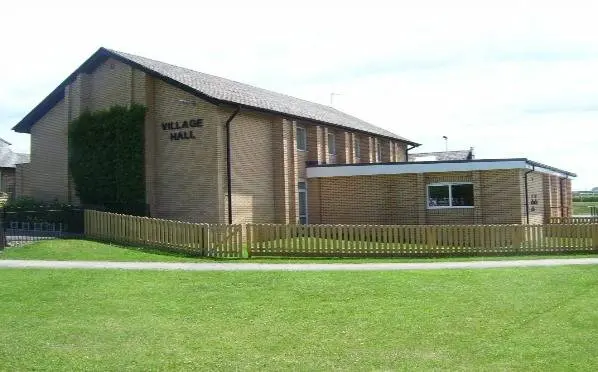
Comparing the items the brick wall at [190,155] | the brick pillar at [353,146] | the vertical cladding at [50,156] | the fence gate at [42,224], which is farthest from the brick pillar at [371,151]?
the fence gate at [42,224]

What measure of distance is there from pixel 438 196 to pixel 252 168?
8095 mm

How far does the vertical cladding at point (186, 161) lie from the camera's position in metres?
21.5

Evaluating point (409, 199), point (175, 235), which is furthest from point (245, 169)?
point (409, 199)

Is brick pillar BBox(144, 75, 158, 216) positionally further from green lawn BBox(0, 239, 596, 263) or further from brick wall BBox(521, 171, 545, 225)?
brick wall BBox(521, 171, 545, 225)

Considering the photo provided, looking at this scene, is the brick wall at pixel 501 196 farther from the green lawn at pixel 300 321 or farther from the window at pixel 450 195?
the green lawn at pixel 300 321

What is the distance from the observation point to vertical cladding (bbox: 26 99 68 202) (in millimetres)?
25844

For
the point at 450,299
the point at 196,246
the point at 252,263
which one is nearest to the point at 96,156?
the point at 196,246

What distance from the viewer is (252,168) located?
23.2 m

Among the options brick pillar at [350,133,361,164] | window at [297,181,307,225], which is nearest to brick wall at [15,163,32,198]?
window at [297,181,307,225]

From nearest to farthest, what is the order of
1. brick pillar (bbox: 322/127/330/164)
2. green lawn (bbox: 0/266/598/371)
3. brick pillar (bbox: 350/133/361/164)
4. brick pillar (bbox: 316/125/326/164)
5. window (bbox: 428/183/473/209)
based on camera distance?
green lawn (bbox: 0/266/598/371) → window (bbox: 428/183/473/209) → brick pillar (bbox: 316/125/326/164) → brick pillar (bbox: 322/127/330/164) → brick pillar (bbox: 350/133/361/164)

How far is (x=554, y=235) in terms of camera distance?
695 inches

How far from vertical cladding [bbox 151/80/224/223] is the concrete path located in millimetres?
6718

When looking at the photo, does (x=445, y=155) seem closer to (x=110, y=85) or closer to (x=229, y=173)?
(x=229, y=173)

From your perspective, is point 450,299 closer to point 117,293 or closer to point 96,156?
point 117,293
